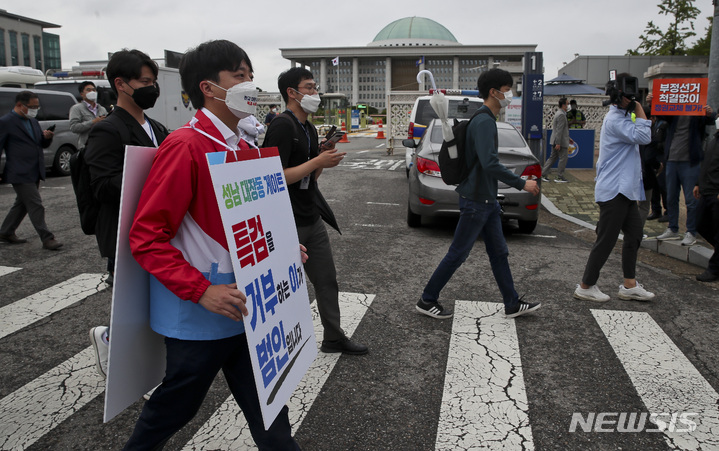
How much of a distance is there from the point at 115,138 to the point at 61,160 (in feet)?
39.9

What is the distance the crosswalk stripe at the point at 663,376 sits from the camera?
2918 millimetres

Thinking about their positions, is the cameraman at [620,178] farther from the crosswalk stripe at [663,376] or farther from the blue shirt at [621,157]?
the crosswalk stripe at [663,376]

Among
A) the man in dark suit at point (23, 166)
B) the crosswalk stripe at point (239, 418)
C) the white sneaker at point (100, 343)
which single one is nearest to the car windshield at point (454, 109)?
the man in dark suit at point (23, 166)

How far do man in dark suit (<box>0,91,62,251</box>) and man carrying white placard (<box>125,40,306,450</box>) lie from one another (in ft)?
18.8

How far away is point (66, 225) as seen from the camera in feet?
27.0

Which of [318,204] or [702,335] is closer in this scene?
[318,204]

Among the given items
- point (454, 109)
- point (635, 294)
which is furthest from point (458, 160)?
point (454, 109)

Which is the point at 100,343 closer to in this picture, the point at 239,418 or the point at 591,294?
the point at 239,418

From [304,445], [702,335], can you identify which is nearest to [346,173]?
[702,335]

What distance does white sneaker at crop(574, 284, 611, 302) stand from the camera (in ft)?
16.4

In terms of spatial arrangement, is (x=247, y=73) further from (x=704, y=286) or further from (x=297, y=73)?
(x=704, y=286)

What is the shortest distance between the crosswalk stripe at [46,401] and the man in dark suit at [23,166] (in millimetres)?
3762

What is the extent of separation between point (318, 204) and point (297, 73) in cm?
85

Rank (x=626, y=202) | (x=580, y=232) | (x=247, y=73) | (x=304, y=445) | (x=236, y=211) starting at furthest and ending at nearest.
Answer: (x=580, y=232) → (x=626, y=202) → (x=304, y=445) → (x=247, y=73) → (x=236, y=211)
